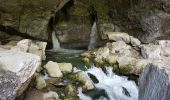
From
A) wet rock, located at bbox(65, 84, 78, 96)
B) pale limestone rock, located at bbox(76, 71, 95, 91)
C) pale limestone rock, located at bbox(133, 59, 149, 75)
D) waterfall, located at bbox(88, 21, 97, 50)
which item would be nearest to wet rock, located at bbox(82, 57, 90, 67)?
pale limestone rock, located at bbox(76, 71, 95, 91)

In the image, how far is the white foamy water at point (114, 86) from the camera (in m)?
8.40

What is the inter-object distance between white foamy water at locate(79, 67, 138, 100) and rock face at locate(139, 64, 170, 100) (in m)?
2.96

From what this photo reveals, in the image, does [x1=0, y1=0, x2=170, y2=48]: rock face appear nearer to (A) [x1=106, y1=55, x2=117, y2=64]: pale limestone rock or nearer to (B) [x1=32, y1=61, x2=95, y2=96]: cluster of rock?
(A) [x1=106, y1=55, x2=117, y2=64]: pale limestone rock

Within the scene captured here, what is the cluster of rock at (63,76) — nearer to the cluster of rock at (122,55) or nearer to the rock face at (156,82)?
the cluster of rock at (122,55)

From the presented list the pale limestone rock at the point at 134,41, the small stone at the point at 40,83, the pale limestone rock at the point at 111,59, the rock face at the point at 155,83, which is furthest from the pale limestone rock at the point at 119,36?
the rock face at the point at 155,83

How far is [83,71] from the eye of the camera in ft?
30.6

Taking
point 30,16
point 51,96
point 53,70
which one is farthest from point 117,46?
point 51,96

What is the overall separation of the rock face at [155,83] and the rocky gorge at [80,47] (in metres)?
0.04

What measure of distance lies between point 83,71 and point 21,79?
112 inches

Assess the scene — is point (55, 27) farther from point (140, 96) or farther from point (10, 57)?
point (140, 96)

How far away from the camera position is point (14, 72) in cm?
682

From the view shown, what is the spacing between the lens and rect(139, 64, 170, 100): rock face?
4430mm

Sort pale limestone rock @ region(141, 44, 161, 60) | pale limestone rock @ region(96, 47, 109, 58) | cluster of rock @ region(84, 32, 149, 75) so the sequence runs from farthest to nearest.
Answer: pale limestone rock @ region(96, 47, 109, 58)
pale limestone rock @ region(141, 44, 161, 60)
cluster of rock @ region(84, 32, 149, 75)

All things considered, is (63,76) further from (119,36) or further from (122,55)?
(119,36)
